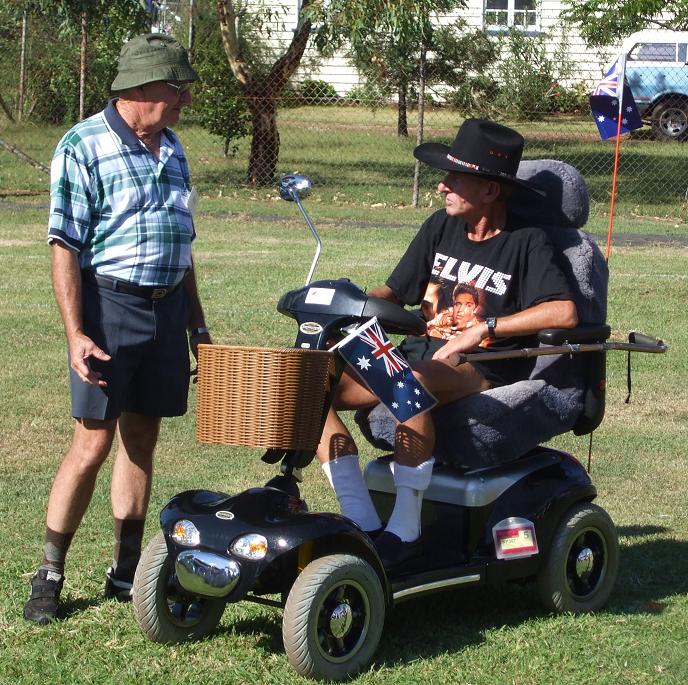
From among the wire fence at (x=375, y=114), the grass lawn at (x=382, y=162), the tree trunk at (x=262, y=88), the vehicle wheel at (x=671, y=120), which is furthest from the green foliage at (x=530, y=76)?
the tree trunk at (x=262, y=88)

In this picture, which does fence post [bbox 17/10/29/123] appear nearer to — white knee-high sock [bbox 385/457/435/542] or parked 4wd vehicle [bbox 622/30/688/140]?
parked 4wd vehicle [bbox 622/30/688/140]

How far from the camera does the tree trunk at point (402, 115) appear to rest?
24.2 m

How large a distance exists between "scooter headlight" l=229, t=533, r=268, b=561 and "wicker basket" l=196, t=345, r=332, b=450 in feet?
0.94

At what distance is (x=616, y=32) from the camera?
22.0 metres

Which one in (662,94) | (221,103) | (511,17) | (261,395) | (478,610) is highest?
(511,17)

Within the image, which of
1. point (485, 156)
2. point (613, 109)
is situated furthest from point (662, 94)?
point (485, 156)

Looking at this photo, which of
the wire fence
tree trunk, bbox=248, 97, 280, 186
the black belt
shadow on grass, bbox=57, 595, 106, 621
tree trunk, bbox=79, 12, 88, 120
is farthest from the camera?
the wire fence

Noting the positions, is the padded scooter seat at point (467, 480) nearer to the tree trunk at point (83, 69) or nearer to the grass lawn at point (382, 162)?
the grass lawn at point (382, 162)

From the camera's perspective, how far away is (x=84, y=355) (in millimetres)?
4414

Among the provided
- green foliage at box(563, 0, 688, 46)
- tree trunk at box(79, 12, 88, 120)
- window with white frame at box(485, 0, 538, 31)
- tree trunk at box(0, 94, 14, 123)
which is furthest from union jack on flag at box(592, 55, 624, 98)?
window with white frame at box(485, 0, 538, 31)

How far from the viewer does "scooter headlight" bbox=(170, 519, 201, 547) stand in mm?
4176

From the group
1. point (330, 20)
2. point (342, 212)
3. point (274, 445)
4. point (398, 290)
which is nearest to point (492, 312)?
point (398, 290)

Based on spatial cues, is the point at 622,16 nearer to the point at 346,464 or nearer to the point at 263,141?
the point at 263,141

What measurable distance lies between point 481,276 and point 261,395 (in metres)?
1.36
